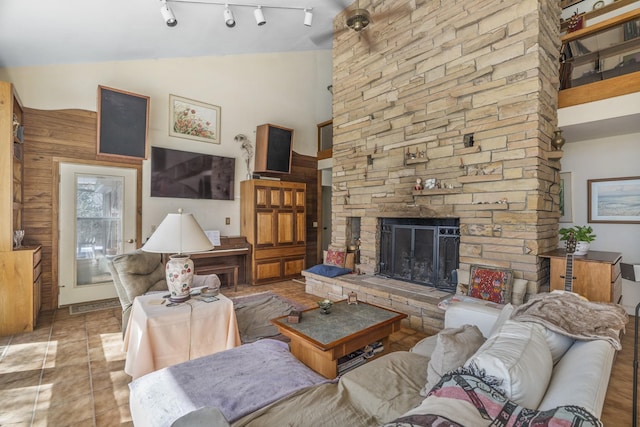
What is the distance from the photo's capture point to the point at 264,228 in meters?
5.43

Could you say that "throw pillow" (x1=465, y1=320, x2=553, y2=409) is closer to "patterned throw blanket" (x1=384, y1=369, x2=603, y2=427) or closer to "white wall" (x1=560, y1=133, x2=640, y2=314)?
"patterned throw blanket" (x1=384, y1=369, x2=603, y2=427)

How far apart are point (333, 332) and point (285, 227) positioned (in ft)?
11.7

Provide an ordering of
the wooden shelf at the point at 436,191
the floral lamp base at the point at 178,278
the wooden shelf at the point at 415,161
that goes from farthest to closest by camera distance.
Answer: the wooden shelf at the point at 415,161 → the wooden shelf at the point at 436,191 → the floral lamp base at the point at 178,278

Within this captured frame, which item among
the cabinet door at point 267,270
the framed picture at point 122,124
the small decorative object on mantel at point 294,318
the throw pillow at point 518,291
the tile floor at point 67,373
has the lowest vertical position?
the tile floor at point 67,373

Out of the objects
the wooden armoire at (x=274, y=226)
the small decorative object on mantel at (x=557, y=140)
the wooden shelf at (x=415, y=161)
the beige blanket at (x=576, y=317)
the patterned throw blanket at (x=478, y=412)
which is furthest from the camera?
the wooden armoire at (x=274, y=226)

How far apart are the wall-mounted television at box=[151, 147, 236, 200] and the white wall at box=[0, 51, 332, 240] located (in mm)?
114

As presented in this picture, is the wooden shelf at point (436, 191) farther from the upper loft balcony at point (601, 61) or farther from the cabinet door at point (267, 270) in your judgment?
the cabinet door at point (267, 270)

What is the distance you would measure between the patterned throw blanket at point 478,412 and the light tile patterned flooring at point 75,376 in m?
1.74

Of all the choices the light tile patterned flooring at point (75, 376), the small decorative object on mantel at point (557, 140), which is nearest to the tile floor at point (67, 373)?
the light tile patterned flooring at point (75, 376)

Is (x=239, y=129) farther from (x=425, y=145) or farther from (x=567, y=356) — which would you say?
(x=567, y=356)

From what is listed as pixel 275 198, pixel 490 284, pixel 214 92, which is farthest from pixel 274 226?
pixel 490 284

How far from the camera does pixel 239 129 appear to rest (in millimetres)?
5664

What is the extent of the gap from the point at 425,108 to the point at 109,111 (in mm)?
4127

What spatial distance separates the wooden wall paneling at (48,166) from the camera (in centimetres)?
383
